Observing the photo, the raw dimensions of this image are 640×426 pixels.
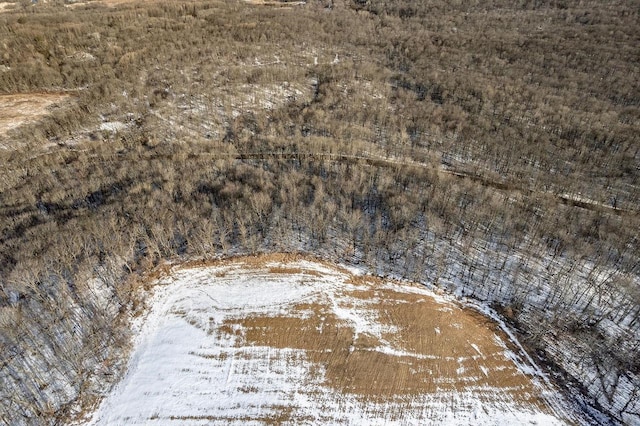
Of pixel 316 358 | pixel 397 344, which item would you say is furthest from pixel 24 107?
pixel 397 344

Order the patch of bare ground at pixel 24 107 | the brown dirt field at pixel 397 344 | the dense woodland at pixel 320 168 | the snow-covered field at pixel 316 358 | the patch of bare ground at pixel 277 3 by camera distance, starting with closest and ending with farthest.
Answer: the snow-covered field at pixel 316 358
the brown dirt field at pixel 397 344
the dense woodland at pixel 320 168
the patch of bare ground at pixel 24 107
the patch of bare ground at pixel 277 3

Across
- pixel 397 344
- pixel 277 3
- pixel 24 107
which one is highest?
pixel 277 3

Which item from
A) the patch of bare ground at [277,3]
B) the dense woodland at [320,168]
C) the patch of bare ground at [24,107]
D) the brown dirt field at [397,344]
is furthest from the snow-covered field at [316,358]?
the patch of bare ground at [277,3]

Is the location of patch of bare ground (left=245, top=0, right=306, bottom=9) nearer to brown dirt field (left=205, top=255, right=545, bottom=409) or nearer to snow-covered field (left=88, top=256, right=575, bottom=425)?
snow-covered field (left=88, top=256, right=575, bottom=425)

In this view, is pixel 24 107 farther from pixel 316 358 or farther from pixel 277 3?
pixel 277 3

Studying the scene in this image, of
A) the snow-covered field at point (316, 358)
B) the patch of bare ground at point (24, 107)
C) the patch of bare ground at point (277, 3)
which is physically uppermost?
the patch of bare ground at point (277, 3)

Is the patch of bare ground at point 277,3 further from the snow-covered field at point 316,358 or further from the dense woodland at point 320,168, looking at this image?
the snow-covered field at point 316,358

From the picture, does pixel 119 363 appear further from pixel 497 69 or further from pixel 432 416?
pixel 497 69

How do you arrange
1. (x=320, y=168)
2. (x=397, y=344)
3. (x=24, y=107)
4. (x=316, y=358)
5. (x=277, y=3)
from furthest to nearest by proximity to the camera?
(x=277, y=3)
(x=24, y=107)
(x=320, y=168)
(x=397, y=344)
(x=316, y=358)
